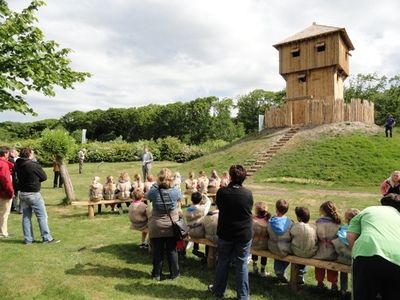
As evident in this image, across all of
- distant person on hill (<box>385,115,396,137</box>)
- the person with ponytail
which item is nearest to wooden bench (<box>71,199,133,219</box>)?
the person with ponytail

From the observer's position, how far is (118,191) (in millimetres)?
12422

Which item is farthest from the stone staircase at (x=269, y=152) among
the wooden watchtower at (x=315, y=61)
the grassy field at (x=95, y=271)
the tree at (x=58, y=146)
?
the grassy field at (x=95, y=271)

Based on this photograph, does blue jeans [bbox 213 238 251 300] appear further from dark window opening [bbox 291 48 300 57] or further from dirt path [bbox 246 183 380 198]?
dark window opening [bbox 291 48 300 57]

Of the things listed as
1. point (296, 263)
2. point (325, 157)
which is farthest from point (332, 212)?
point (325, 157)

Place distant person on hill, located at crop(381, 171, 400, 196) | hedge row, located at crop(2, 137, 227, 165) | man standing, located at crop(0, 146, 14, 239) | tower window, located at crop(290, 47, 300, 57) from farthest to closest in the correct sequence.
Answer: hedge row, located at crop(2, 137, 227, 165), tower window, located at crop(290, 47, 300, 57), man standing, located at crop(0, 146, 14, 239), distant person on hill, located at crop(381, 171, 400, 196)

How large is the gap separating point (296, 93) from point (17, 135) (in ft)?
197

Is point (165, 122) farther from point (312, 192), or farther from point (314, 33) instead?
point (312, 192)

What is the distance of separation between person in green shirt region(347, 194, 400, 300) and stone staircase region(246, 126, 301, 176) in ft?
60.7

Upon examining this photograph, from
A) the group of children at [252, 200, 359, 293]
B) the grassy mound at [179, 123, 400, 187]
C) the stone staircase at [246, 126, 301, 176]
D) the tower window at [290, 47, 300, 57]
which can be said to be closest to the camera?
the group of children at [252, 200, 359, 293]

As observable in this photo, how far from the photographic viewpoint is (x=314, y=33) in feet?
96.1

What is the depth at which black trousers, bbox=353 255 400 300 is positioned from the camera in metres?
3.61

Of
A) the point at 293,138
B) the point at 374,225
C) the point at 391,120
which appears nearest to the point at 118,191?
the point at 374,225

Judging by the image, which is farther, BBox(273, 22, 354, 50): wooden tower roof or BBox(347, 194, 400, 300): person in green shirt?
BBox(273, 22, 354, 50): wooden tower roof

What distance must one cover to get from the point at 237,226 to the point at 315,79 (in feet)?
86.2
